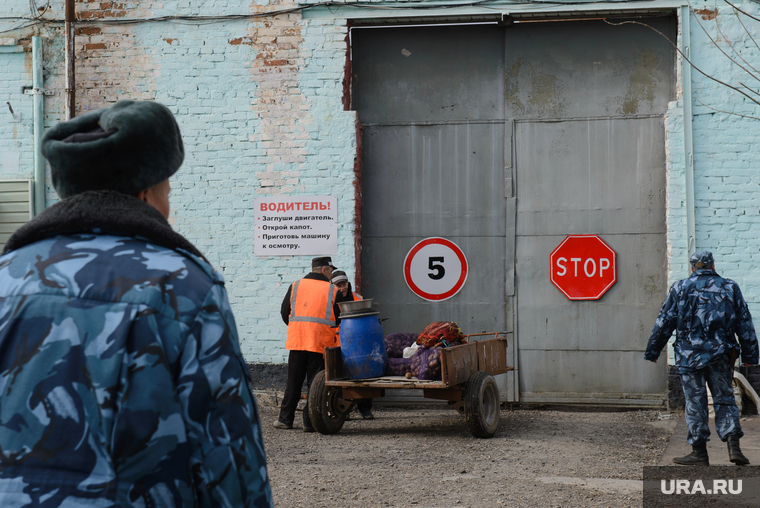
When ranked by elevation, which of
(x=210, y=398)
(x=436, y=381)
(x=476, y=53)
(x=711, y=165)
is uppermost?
(x=476, y=53)

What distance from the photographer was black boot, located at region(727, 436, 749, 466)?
246 inches

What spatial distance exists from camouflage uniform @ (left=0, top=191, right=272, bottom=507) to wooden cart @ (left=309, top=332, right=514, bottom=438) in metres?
5.51

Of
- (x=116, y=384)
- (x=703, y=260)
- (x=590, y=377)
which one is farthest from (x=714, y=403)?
(x=116, y=384)

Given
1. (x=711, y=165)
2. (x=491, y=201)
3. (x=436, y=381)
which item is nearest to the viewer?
(x=436, y=381)

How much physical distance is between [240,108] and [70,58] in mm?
2242

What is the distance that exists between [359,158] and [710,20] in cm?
444

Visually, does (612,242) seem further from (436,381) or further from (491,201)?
(436,381)

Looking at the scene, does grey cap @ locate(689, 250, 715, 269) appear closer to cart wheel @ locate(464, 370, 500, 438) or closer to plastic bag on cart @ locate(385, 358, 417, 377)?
cart wheel @ locate(464, 370, 500, 438)

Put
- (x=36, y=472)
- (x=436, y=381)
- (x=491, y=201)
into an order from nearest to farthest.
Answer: (x=36, y=472) → (x=436, y=381) → (x=491, y=201)

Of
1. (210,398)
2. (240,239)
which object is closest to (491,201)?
(240,239)

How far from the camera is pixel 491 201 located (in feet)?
31.0

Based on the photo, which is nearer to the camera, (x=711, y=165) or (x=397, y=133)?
(x=711, y=165)

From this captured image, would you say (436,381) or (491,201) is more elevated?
(491,201)

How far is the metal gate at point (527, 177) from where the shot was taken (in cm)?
914
